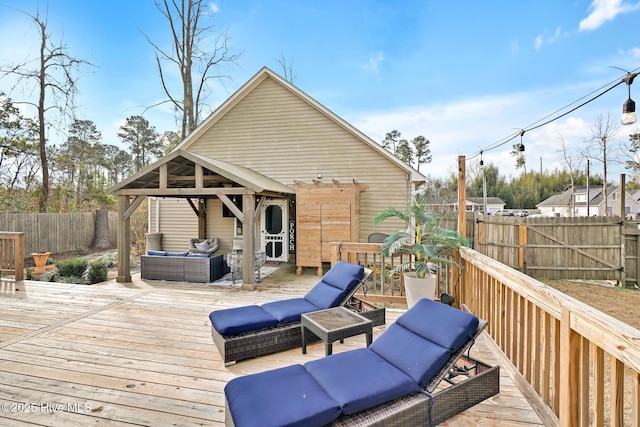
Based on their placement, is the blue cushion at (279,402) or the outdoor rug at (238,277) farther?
the outdoor rug at (238,277)

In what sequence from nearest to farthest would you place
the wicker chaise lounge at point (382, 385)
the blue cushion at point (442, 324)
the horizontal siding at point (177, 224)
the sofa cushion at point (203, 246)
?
the wicker chaise lounge at point (382, 385) < the blue cushion at point (442, 324) < the sofa cushion at point (203, 246) < the horizontal siding at point (177, 224)

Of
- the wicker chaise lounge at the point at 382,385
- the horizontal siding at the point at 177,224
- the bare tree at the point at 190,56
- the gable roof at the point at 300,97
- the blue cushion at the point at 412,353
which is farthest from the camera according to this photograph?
the bare tree at the point at 190,56

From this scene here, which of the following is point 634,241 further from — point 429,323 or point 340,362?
point 340,362

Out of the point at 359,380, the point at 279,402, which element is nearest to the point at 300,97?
the point at 359,380

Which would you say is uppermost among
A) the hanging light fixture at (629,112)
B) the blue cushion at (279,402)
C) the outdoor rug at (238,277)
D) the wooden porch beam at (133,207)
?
the hanging light fixture at (629,112)

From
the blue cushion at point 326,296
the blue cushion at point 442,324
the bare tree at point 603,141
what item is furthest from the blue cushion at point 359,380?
the bare tree at point 603,141

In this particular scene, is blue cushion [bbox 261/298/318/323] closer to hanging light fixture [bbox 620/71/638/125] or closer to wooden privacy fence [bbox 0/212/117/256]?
hanging light fixture [bbox 620/71/638/125]

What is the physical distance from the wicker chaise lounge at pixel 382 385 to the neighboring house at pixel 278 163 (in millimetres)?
6358

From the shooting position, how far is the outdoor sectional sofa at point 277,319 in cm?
323

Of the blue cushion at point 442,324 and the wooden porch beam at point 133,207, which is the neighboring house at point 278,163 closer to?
the wooden porch beam at point 133,207

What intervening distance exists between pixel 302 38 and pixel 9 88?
11705 millimetres

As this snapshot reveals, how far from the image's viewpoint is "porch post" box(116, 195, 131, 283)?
6.94m

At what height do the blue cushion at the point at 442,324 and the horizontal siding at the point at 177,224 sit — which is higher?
the horizontal siding at the point at 177,224

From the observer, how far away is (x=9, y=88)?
1220 cm
